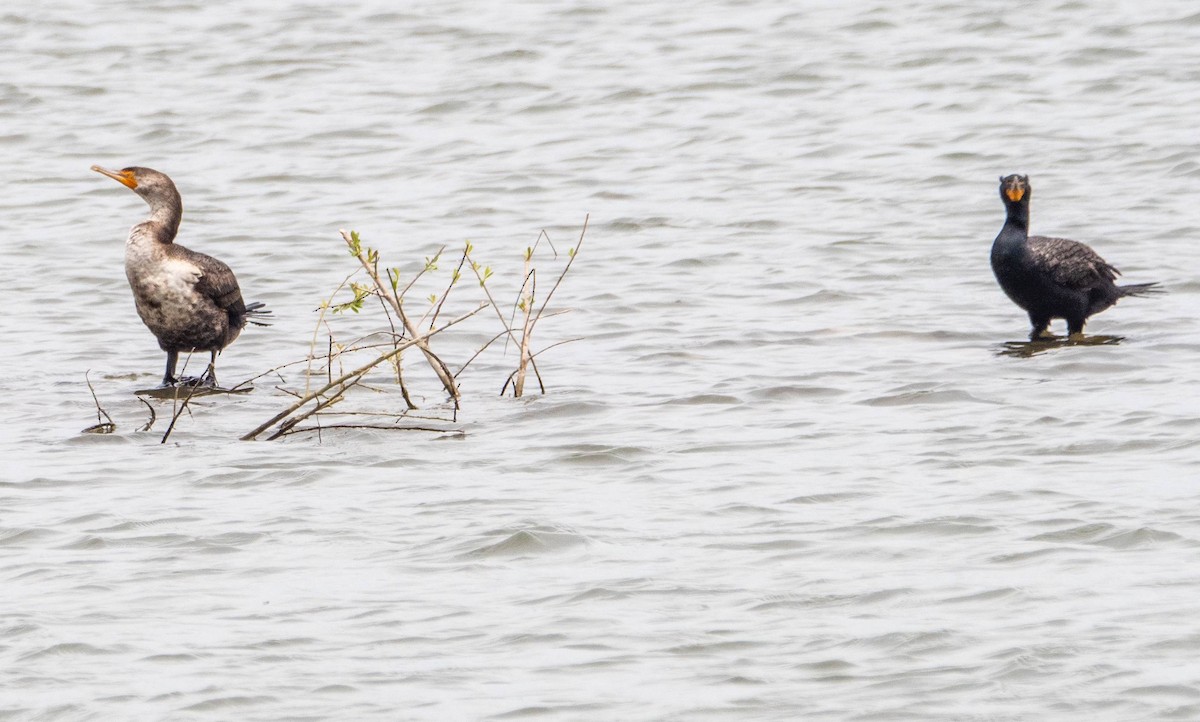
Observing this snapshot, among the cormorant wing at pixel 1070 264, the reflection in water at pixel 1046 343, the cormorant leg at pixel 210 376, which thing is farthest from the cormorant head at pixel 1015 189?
the cormorant leg at pixel 210 376

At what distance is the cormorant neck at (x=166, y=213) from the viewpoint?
10.8 metres

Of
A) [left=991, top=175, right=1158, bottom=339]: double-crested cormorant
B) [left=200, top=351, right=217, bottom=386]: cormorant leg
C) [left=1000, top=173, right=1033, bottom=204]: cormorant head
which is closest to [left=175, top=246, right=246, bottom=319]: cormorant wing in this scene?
[left=200, top=351, right=217, bottom=386]: cormorant leg

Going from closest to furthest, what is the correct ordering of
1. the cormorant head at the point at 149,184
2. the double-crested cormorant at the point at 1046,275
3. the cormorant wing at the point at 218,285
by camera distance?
1. the cormorant wing at the point at 218,285
2. the cormorant head at the point at 149,184
3. the double-crested cormorant at the point at 1046,275

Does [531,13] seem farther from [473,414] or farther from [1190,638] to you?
[1190,638]

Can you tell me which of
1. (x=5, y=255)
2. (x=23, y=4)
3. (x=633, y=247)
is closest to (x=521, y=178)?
(x=633, y=247)

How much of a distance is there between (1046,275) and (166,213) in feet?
16.5

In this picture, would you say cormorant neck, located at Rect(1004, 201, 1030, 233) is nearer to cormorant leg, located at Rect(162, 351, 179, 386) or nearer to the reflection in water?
the reflection in water

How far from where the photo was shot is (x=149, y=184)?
1107 cm

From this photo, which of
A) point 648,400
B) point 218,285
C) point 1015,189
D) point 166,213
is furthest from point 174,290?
point 1015,189

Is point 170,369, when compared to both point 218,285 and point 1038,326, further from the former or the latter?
point 1038,326

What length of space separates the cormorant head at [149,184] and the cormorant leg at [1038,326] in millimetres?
5009

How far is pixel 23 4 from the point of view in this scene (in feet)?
82.7

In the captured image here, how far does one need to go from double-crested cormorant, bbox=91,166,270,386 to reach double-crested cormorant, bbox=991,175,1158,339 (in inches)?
176

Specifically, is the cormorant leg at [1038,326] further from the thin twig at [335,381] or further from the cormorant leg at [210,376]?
the cormorant leg at [210,376]
